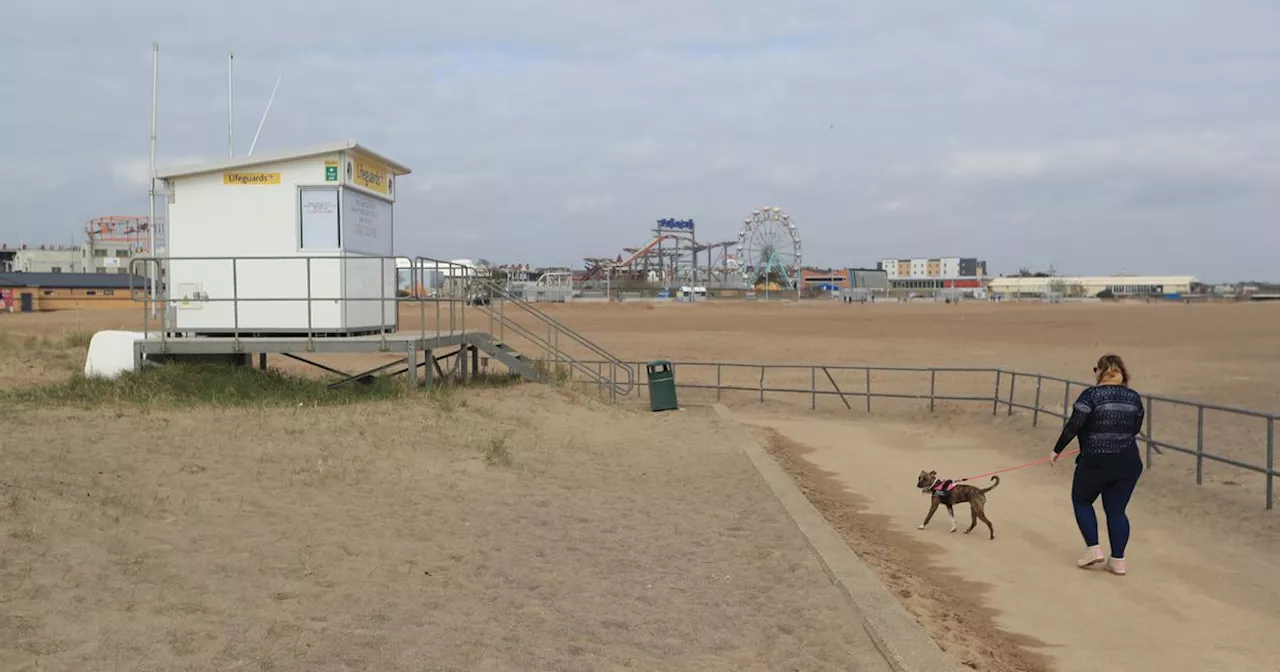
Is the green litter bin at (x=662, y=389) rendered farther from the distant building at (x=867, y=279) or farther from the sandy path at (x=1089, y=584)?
the distant building at (x=867, y=279)

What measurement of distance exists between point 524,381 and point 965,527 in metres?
9.03

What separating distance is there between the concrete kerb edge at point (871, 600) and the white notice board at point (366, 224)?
23.5 feet

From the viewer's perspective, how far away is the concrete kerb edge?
5086 mm

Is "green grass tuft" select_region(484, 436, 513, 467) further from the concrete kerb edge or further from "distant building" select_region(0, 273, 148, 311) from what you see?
"distant building" select_region(0, 273, 148, 311)

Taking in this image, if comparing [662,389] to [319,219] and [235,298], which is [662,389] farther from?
[235,298]

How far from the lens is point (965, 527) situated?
9.44 m

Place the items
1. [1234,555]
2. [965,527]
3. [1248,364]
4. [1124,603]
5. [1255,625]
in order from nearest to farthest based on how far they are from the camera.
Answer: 1. [1255,625]
2. [1124,603]
3. [1234,555]
4. [965,527]
5. [1248,364]

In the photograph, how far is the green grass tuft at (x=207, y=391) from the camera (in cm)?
1191

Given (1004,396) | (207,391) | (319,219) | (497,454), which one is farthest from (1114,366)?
(1004,396)

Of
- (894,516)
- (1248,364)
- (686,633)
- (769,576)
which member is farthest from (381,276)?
(1248,364)

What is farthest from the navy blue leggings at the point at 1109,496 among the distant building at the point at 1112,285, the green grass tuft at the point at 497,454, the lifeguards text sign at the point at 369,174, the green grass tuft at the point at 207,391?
the distant building at the point at 1112,285

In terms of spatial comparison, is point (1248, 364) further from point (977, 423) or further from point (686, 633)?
point (686, 633)

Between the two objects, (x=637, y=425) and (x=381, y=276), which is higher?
(x=381, y=276)

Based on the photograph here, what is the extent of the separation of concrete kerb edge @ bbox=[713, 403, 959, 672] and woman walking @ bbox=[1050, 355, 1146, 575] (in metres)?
1.77
